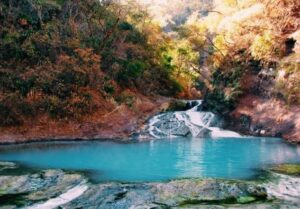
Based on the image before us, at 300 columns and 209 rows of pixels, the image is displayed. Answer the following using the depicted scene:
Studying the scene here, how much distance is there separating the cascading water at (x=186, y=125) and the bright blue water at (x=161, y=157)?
1.91 meters

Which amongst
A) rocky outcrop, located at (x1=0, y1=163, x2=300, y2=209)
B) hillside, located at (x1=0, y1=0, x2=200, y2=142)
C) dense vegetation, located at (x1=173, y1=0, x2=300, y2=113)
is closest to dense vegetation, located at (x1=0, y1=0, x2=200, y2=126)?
hillside, located at (x1=0, y1=0, x2=200, y2=142)

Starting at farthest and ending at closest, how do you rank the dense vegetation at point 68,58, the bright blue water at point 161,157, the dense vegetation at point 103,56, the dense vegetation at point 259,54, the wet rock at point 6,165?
the dense vegetation at point 68,58 → the dense vegetation at point 103,56 → the dense vegetation at point 259,54 → the wet rock at point 6,165 → the bright blue water at point 161,157

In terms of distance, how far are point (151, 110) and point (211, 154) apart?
34.5 ft

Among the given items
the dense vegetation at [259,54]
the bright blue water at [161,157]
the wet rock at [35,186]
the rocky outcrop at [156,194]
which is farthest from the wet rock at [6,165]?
the dense vegetation at [259,54]

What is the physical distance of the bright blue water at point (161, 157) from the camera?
1264cm

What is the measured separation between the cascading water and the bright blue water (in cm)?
191

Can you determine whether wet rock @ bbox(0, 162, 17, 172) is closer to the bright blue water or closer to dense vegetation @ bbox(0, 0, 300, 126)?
the bright blue water

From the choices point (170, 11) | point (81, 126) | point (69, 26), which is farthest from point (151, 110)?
point (170, 11)

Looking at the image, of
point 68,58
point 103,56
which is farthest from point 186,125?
point 103,56

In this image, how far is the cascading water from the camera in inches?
917

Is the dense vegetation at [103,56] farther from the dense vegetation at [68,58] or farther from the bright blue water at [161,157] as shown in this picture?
the bright blue water at [161,157]

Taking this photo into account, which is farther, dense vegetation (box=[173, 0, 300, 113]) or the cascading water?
the cascading water

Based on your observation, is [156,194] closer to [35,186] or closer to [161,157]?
[35,186]

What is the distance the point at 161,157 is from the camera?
15680mm
